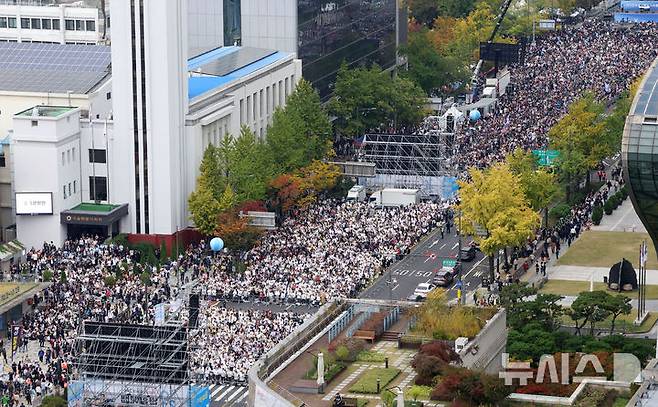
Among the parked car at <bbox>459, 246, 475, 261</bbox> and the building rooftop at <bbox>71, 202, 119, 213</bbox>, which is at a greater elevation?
the building rooftop at <bbox>71, 202, 119, 213</bbox>

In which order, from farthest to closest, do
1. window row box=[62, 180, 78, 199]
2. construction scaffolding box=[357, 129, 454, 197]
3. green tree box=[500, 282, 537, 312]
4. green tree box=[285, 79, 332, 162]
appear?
green tree box=[285, 79, 332, 162], construction scaffolding box=[357, 129, 454, 197], window row box=[62, 180, 78, 199], green tree box=[500, 282, 537, 312]

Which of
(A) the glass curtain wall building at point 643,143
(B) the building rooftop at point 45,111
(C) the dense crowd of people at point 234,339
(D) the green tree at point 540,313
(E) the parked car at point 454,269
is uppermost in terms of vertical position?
(A) the glass curtain wall building at point 643,143

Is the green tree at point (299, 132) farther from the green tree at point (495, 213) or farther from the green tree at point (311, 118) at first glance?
the green tree at point (495, 213)

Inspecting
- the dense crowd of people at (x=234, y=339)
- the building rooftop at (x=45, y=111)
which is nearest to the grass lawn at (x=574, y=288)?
the dense crowd of people at (x=234, y=339)

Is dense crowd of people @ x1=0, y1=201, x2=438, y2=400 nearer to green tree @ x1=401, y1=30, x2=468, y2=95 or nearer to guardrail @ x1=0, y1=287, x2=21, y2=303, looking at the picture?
guardrail @ x1=0, y1=287, x2=21, y2=303

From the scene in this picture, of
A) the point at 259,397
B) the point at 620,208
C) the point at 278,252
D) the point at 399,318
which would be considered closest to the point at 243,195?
the point at 278,252

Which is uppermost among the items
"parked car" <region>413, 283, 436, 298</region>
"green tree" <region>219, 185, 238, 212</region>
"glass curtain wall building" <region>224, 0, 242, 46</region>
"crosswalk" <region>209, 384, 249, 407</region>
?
"glass curtain wall building" <region>224, 0, 242, 46</region>

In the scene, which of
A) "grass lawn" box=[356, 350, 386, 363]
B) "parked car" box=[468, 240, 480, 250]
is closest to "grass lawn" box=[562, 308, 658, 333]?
"parked car" box=[468, 240, 480, 250]
